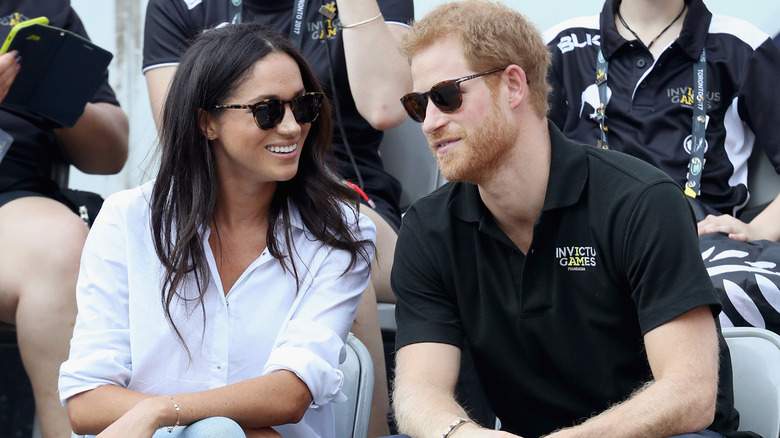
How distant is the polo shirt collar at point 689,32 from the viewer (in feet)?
10.3

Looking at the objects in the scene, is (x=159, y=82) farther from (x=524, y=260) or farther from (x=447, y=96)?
(x=524, y=260)

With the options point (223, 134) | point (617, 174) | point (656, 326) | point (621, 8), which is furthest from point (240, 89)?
point (621, 8)

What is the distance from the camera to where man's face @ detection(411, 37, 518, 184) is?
7.11 ft

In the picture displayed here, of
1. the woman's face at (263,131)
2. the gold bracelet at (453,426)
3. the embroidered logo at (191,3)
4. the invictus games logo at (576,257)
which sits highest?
the embroidered logo at (191,3)

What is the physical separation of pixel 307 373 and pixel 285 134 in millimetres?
618

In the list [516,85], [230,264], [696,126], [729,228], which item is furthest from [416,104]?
[696,126]

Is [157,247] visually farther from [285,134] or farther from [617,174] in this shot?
[617,174]

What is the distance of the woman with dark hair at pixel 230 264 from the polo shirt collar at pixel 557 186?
1.06 feet

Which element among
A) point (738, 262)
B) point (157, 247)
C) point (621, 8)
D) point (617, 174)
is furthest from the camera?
point (621, 8)

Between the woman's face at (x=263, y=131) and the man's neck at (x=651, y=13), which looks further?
the man's neck at (x=651, y=13)

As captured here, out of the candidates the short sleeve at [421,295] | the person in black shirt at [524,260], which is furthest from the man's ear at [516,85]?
the short sleeve at [421,295]

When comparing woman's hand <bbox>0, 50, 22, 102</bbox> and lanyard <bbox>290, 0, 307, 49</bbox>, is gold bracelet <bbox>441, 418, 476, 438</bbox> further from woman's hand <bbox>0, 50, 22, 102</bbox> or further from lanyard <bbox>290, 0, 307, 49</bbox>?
woman's hand <bbox>0, 50, 22, 102</bbox>

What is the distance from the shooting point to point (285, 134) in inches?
93.6

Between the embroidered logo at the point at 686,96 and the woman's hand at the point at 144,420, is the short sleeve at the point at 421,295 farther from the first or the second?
the embroidered logo at the point at 686,96
